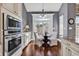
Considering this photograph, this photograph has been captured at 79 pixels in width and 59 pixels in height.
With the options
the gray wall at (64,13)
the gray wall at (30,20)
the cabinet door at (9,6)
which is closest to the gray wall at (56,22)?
the gray wall at (64,13)

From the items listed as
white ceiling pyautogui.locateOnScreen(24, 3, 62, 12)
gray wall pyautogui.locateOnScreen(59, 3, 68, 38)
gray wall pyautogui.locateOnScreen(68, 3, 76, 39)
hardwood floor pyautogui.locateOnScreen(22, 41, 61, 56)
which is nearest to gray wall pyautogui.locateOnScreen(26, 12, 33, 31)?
white ceiling pyautogui.locateOnScreen(24, 3, 62, 12)

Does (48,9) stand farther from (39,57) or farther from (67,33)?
(39,57)

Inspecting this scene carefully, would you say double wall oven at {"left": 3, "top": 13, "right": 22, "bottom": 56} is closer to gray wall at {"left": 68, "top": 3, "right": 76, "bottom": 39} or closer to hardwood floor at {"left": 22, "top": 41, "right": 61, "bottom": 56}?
hardwood floor at {"left": 22, "top": 41, "right": 61, "bottom": 56}

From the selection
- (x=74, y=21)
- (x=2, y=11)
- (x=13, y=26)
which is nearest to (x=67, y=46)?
(x=74, y=21)

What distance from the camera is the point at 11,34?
2.17 m

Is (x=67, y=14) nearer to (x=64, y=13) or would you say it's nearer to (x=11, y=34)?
(x=64, y=13)

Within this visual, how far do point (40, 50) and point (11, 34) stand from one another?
1.65ft

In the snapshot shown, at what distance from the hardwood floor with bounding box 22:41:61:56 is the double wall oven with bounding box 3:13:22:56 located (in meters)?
0.17

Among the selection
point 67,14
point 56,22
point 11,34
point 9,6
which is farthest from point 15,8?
point 67,14

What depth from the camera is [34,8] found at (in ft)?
7.41

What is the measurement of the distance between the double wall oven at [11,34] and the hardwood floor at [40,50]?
174 mm

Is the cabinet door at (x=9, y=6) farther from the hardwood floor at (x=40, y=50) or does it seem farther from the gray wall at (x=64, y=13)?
the gray wall at (x=64, y=13)

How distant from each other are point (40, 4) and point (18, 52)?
2.66 ft

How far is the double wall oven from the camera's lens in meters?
2.05
